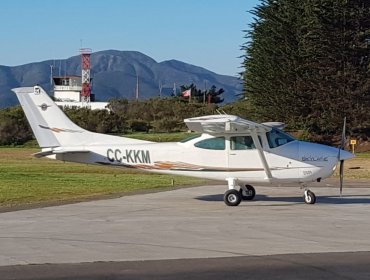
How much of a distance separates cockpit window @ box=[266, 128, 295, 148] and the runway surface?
65.7 inches

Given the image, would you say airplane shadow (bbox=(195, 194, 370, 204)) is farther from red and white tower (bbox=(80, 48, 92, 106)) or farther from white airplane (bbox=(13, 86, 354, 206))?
red and white tower (bbox=(80, 48, 92, 106))

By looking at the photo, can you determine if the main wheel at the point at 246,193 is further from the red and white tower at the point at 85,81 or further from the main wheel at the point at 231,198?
the red and white tower at the point at 85,81

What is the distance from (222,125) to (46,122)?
5360 millimetres

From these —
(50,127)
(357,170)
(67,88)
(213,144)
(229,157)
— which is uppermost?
(67,88)

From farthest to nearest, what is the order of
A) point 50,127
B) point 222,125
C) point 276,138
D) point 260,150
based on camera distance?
1. point 50,127
2. point 276,138
3. point 260,150
4. point 222,125

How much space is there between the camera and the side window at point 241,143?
21531 millimetres

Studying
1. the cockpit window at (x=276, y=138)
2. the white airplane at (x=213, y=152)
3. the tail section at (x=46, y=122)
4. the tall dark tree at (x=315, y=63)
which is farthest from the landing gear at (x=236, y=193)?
the tall dark tree at (x=315, y=63)

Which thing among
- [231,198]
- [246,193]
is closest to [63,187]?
[246,193]

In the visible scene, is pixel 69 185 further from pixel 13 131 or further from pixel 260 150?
pixel 13 131

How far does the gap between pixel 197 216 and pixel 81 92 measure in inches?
5321

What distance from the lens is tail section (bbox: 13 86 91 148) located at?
22.6 m

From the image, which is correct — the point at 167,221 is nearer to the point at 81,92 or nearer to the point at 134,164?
the point at 134,164

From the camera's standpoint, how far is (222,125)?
2056cm

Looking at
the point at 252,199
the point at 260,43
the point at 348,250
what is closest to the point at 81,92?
the point at 260,43
